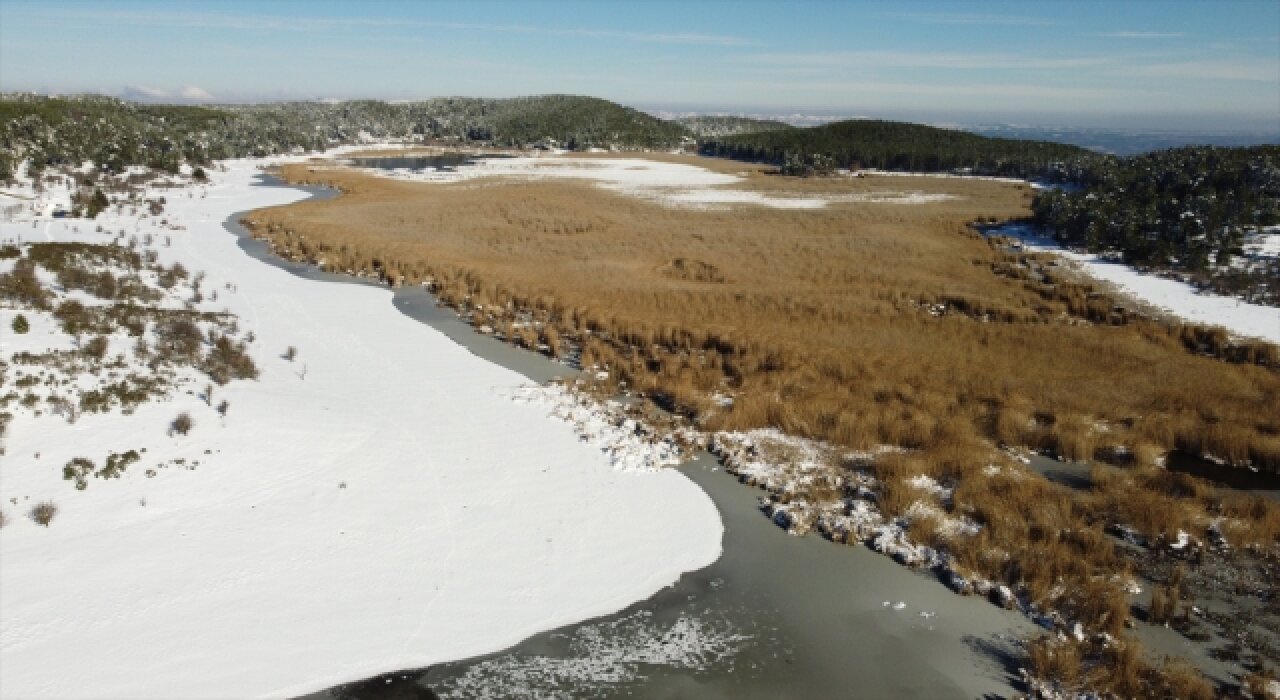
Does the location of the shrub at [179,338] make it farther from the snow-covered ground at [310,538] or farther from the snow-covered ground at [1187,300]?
the snow-covered ground at [1187,300]

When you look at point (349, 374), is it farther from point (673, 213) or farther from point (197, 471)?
point (673, 213)

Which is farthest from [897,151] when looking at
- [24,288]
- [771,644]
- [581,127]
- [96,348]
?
[771,644]

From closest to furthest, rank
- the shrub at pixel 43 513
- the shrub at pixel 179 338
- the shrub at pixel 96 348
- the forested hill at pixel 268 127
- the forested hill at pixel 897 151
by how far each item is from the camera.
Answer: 1. the shrub at pixel 43 513
2. the shrub at pixel 96 348
3. the shrub at pixel 179 338
4. the forested hill at pixel 268 127
5. the forested hill at pixel 897 151

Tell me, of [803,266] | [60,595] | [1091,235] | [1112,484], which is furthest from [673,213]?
[60,595]

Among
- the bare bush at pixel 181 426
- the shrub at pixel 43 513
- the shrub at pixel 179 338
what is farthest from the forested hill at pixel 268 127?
the shrub at pixel 43 513

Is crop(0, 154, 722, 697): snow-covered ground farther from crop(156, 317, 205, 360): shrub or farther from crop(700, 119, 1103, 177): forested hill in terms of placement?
crop(700, 119, 1103, 177): forested hill

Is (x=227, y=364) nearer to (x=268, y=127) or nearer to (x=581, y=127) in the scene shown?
(x=268, y=127)
